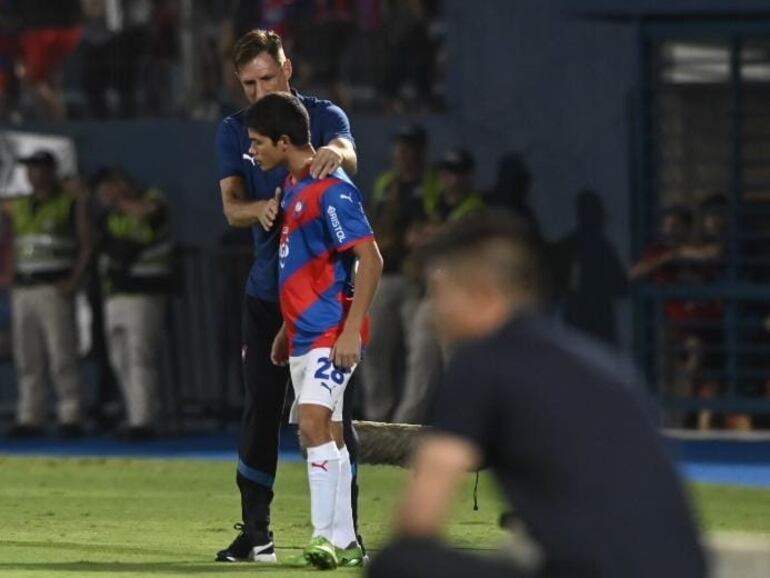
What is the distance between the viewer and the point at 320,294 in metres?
9.09

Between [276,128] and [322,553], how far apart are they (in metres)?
1.67

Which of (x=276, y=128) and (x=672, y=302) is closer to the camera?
(x=276, y=128)

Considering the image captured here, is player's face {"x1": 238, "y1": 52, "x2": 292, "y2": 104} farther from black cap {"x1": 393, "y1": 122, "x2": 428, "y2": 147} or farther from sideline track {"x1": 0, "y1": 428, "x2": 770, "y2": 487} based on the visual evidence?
black cap {"x1": 393, "y1": 122, "x2": 428, "y2": 147}

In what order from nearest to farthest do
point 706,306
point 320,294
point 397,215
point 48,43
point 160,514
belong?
point 320,294 → point 160,514 → point 397,215 → point 706,306 → point 48,43

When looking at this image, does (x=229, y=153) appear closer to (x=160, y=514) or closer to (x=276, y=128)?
(x=276, y=128)

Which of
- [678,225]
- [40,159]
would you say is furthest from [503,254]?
[40,159]

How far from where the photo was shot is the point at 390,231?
58.8ft

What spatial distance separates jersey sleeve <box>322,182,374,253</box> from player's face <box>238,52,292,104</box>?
550 millimetres

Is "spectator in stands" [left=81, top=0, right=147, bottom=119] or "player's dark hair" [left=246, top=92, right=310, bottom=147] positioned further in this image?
"spectator in stands" [left=81, top=0, right=147, bottom=119]

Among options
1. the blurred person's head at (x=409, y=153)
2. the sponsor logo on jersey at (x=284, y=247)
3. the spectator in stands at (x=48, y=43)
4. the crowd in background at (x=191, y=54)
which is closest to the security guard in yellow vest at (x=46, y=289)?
the crowd in background at (x=191, y=54)

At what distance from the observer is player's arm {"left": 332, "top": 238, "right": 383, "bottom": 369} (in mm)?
8977

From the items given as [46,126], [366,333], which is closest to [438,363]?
[46,126]

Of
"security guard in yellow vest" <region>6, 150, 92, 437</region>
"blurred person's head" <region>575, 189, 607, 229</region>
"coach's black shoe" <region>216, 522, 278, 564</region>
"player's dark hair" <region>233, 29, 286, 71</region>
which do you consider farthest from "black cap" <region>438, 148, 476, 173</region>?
"player's dark hair" <region>233, 29, 286, 71</region>

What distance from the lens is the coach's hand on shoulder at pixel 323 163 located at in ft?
29.6
